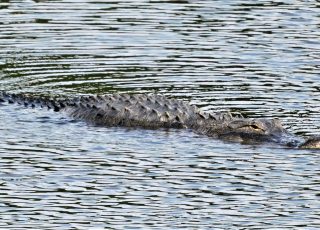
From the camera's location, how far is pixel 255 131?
16.9m

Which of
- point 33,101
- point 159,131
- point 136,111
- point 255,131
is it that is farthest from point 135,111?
point 255,131

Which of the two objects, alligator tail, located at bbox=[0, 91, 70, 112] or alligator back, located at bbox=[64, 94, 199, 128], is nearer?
Result: alligator back, located at bbox=[64, 94, 199, 128]

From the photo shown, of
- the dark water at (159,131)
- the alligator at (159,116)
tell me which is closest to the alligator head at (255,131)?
the alligator at (159,116)

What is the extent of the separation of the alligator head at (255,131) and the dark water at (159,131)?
0.31 m

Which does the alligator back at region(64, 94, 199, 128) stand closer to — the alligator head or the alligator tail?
the alligator tail

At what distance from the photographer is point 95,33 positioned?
2328 cm

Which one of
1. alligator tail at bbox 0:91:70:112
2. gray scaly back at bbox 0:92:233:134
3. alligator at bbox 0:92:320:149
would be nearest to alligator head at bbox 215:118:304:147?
alligator at bbox 0:92:320:149

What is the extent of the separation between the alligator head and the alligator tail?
2612mm

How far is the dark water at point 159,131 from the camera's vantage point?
13.2m

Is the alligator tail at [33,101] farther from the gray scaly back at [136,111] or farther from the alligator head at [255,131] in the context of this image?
the alligator head at [255,131]

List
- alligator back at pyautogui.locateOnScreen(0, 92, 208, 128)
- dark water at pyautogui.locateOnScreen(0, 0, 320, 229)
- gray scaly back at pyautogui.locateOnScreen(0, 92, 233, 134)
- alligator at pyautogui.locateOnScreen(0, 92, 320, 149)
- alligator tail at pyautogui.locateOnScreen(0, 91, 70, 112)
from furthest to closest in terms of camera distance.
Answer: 1. alligator tail at pyautogui.locateOnScreen(0, 91, 70, 112)
2. alligator back at pyautogui.locateOnScreen(0, 92, 208, 128)
3. gray scaly back at pyautogui.locateOnScreen(0, 92, 233, 134)
4. alligator at pyautogui.locateOnScreen(0, 92, 320, 149)
5. dark water at pyautogui.locateOnScreen(0, 0, 320, 229)

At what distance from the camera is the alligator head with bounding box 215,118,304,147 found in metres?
16.6

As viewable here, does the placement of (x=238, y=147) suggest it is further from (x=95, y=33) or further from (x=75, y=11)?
(x=75, y=11)

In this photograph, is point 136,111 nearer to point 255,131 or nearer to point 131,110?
Result: point 131,110
